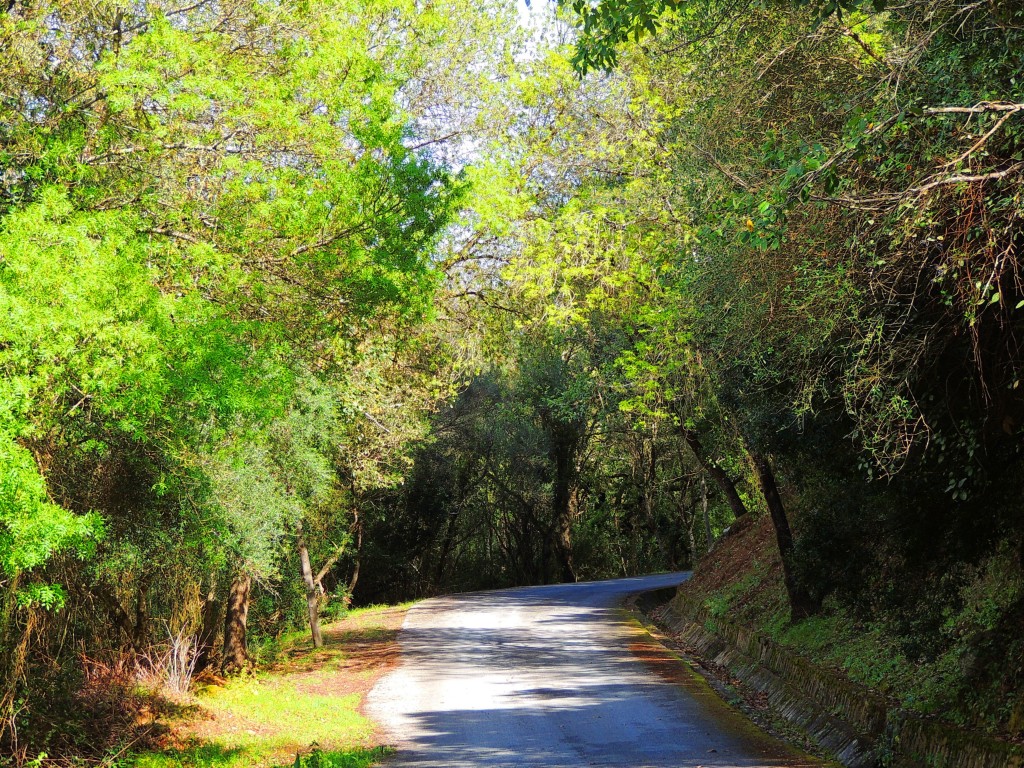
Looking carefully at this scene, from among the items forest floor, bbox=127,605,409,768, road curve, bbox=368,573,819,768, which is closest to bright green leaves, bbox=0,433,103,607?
forest floor, bbox=127,605,409,768

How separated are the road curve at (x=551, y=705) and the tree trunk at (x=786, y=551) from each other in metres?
2.14

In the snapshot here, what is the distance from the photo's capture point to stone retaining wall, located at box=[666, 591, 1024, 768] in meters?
8.41

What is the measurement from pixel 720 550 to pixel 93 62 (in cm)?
2102

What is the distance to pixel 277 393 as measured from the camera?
450 inches

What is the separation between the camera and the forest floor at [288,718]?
11867mm

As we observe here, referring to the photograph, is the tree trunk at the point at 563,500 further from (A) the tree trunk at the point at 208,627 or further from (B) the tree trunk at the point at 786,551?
(B) the tree trunk at the point at 786,551

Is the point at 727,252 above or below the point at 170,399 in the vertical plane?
above

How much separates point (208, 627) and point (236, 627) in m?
0.94

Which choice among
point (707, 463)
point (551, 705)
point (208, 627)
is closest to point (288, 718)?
point (551, 705)

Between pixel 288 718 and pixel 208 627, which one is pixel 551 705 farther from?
pixel 208 627

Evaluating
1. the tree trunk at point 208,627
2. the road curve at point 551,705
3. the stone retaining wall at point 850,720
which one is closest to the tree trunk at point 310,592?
the road curve at point 551,705

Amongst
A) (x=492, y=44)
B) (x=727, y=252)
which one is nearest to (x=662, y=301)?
(x=492, y=44)

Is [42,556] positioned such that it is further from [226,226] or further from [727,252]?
[727,252]

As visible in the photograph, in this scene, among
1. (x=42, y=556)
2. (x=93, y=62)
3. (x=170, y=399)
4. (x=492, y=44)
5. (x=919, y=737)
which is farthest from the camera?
(x=492, y=44)
